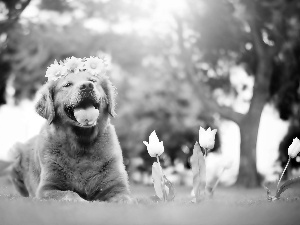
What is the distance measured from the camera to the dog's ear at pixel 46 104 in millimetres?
5500

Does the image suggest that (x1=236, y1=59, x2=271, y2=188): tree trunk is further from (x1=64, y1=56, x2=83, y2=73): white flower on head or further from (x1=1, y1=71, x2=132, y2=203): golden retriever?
(x1=64, y1=56, x2=83, y2=73): white flower on head

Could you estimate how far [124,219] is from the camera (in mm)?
3643

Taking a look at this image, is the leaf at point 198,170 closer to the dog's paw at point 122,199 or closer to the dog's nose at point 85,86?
the dog's paw at point 122,199

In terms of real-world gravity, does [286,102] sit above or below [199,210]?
above

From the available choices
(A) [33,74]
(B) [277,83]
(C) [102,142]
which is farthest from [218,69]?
(C) [102,142]

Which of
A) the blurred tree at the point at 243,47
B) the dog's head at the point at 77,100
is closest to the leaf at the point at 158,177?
the dog's head at the point at 77,100

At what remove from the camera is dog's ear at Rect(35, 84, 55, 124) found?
5.50m

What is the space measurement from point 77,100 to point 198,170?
159 cm

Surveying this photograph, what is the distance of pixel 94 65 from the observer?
574 cm

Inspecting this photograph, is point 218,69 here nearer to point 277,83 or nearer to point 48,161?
point 277,83

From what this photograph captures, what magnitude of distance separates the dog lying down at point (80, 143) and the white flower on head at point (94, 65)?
0.17ft

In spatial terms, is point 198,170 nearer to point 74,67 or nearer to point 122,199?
point 122,199

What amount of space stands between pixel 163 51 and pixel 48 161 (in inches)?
467

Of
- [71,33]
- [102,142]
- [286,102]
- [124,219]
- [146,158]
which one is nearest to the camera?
[124,219]
